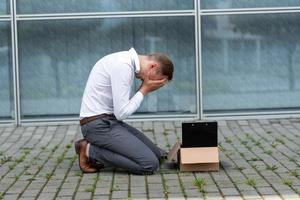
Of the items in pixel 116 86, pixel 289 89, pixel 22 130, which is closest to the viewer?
pixel 116 86

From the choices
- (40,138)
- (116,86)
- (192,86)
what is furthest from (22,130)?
(116,86)

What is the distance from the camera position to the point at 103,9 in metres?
11.6

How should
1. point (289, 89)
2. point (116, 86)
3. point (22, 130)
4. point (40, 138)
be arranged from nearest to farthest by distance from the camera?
point (116, 86) → point (40, 138) → point (22, 130) → point (289, 89)

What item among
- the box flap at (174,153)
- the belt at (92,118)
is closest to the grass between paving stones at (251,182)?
the box flap at (174,153)

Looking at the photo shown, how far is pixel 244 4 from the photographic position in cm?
1169

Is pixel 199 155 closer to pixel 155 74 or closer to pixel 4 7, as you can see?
pixel 155 74

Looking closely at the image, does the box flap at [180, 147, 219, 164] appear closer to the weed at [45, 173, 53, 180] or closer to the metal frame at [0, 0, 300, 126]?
the weed at [45, 173, 53, 180]

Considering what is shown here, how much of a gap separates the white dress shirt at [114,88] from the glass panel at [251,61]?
4435 millimetres

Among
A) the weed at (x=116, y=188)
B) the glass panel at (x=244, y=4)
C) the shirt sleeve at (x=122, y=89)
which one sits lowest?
the weed at (x=116, y=188)

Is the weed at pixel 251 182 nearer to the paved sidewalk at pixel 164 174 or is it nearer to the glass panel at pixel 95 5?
the paved sidewalk at pixel 164 174

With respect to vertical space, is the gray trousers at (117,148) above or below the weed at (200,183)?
above

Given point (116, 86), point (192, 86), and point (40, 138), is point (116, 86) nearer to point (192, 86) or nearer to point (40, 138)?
point (40, 138)

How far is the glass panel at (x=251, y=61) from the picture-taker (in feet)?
38.4

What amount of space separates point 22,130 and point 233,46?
3.49m
